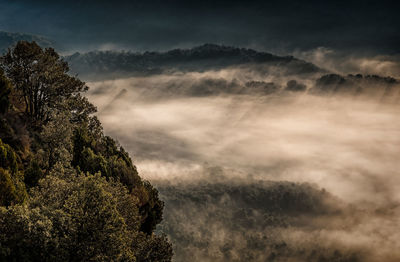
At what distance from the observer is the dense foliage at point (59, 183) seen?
2525 cm

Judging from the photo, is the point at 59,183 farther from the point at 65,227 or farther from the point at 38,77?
the point at 38,77

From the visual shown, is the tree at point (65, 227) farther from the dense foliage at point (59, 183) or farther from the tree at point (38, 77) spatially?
the tree at point (38, 77)

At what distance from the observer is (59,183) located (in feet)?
104

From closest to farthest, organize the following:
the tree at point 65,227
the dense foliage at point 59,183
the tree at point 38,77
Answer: the tree at point 65,227 < the dense foliage at point 59,183 < the tree at point 38,77

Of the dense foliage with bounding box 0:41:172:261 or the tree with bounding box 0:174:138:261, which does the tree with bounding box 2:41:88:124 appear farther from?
the tree with bounding box 0:174:138:261

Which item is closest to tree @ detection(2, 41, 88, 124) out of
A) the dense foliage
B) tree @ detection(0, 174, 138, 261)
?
the dense foliage

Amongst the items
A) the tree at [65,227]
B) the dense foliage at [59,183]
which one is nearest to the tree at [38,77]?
the dense foliage at [59,183]

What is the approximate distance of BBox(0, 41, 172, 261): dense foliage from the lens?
25.2 metres

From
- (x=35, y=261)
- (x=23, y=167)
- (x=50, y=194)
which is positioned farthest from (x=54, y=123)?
A: (x=35, y=261)

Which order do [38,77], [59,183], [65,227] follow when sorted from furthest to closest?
[38,77], [59,183], [65,227]

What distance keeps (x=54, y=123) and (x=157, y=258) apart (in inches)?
1151

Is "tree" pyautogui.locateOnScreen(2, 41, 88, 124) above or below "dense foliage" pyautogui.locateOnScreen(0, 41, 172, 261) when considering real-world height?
above

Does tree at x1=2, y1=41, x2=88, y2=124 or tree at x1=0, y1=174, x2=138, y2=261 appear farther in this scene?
tree at x1=2, y1=41, x2=88, y2=124

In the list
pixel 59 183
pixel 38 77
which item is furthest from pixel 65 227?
pixel 38 77
